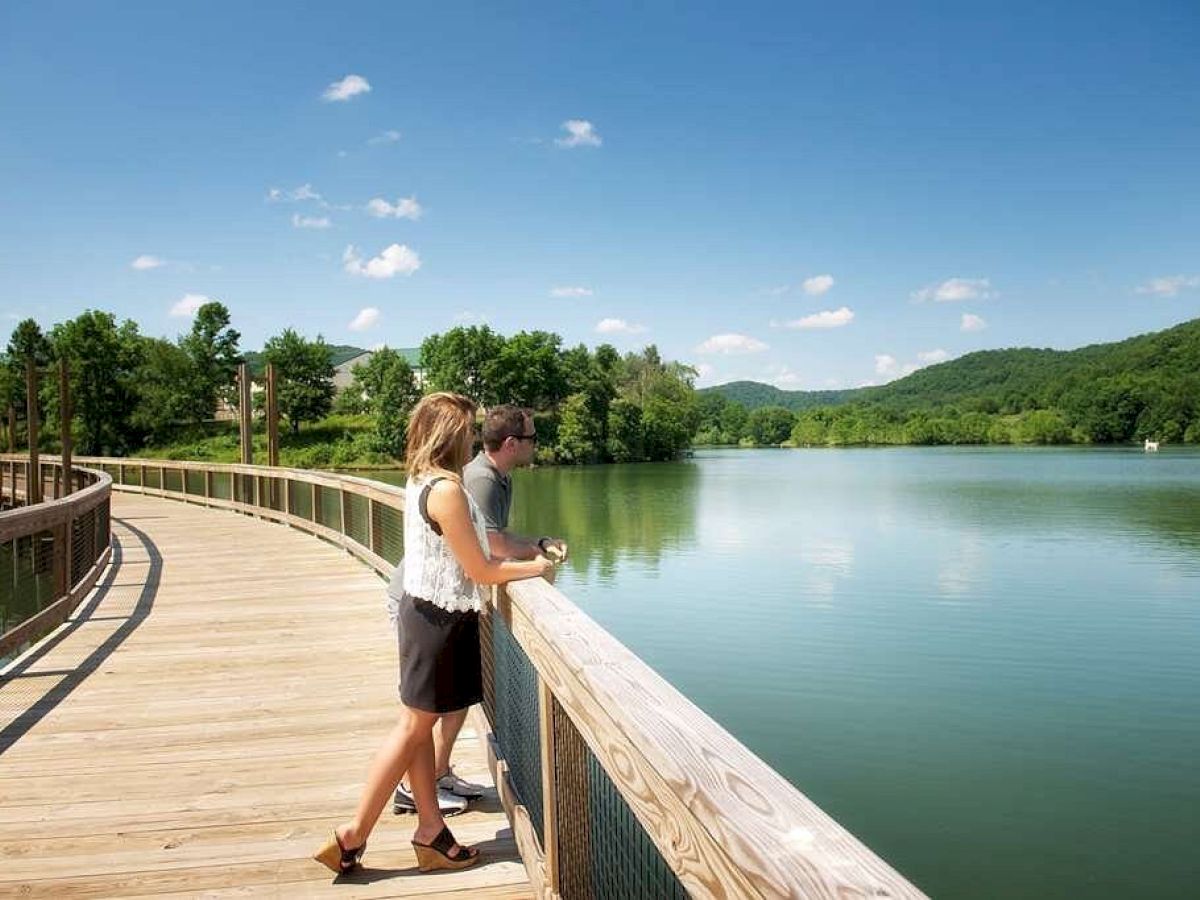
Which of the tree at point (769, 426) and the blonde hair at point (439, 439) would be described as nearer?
the blonde hair at point (439, 439)

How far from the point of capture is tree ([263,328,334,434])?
69688 millimetres

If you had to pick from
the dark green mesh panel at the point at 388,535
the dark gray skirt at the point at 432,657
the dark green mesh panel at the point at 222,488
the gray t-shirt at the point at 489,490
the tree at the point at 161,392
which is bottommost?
the dark green mesh panel at the point at 222,488

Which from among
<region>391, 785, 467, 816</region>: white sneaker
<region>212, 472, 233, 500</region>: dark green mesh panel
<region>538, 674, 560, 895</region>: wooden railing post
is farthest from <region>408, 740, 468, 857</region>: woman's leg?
<region>212, 472, 233, 500</region>: dark green mesh panel

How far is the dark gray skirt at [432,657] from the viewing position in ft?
8.60

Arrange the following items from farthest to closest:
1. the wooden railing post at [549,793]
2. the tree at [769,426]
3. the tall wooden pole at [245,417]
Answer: the tree at [769,426] < the tall wooden pole at [245,417] < the wooden railing post at [549,793]

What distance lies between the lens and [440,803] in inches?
126

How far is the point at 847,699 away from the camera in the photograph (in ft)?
34.2

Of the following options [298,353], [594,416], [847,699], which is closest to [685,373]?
[594,416]

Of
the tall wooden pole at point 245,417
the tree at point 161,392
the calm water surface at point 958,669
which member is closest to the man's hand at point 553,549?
the calm water surface at point 958,669

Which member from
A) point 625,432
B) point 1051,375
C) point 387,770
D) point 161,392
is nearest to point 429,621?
point 387,770

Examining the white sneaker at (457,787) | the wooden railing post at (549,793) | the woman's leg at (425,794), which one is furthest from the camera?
the white sneaker at (457,787)

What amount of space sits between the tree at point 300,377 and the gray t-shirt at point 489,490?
230 ft

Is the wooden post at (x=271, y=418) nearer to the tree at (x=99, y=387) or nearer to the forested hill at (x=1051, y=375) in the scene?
the tree at (x=99, y=387)

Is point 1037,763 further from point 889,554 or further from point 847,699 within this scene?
point 889,554
